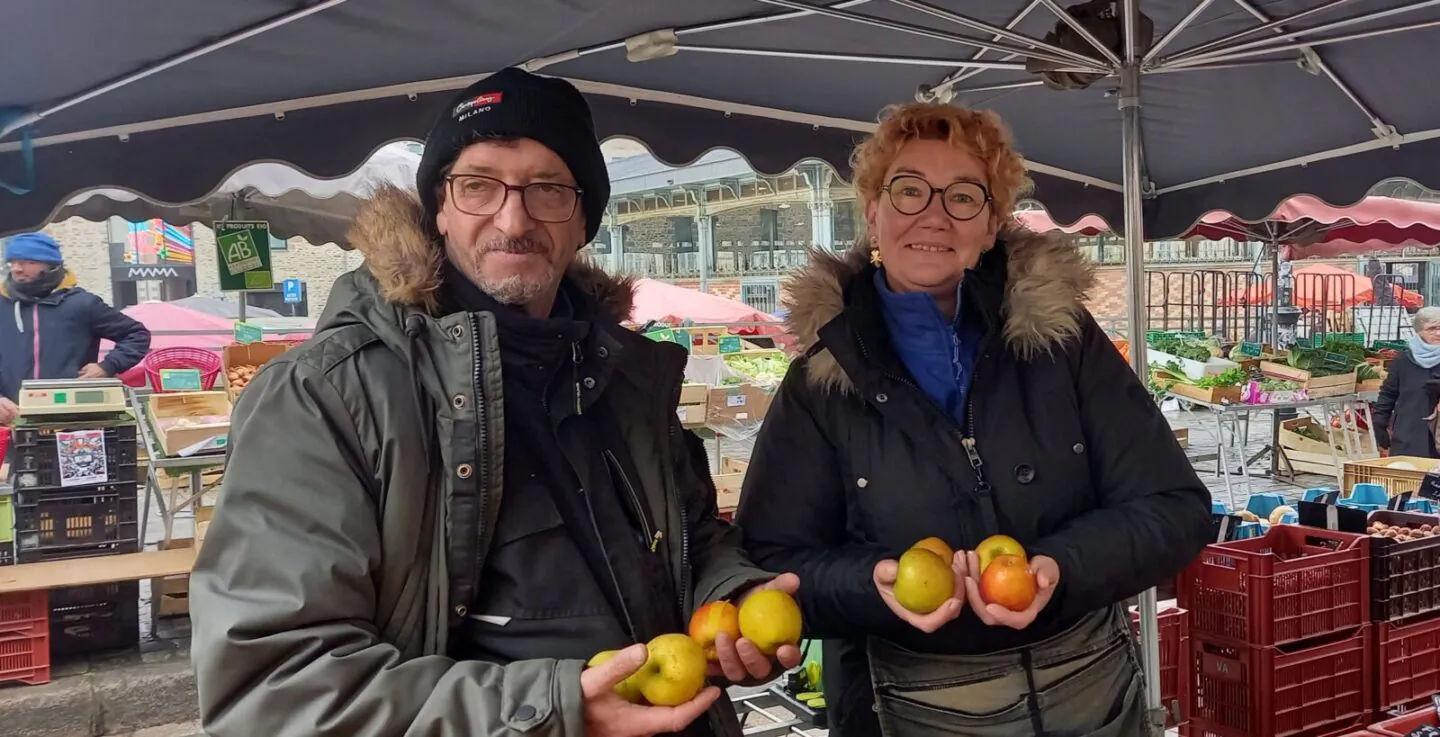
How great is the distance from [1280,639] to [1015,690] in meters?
1.75

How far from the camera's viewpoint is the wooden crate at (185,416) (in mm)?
5727

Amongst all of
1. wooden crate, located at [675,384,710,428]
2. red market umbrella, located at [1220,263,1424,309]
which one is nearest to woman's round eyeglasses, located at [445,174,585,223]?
wooden crate, located at [675,384,710,428]

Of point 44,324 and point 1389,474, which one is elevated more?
point 44,324

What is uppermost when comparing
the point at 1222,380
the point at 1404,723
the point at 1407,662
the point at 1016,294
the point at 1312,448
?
the point at 1016,294

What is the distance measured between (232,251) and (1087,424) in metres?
4.59

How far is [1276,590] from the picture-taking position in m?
3.25

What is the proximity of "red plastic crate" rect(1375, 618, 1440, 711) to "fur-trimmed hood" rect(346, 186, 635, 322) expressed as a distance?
3515 mm

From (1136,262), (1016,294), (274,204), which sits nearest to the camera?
(1016,294)

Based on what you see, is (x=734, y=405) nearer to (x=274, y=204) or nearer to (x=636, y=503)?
(x=274, y=204)

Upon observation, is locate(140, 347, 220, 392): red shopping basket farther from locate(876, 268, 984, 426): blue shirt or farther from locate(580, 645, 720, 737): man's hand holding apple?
locate(580, 645, 720, 737): man's hand holding apple

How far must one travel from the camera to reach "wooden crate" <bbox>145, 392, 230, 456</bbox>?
18.8 ft

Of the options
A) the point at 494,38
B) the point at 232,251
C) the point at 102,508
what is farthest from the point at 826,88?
the point at 102,508

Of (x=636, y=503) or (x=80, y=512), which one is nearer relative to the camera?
(x=636, y=503)

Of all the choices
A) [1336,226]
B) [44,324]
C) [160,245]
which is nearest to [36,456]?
[44,324]
